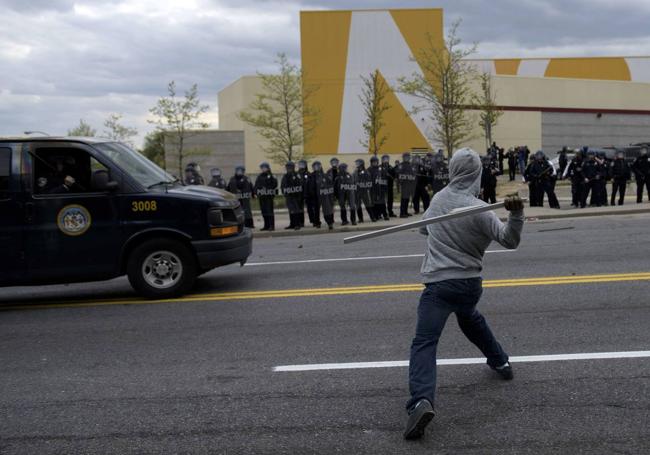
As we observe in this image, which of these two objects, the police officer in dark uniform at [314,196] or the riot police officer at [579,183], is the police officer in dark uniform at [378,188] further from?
the riot police officer at [579,183]

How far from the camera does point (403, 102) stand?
1866 inches

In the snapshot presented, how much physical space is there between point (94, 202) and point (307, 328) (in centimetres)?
347

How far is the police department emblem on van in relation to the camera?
29.8 ft

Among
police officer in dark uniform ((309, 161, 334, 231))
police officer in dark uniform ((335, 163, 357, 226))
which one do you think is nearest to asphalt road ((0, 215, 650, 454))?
police officer in dark uniform ((309, 161, 334, 231))

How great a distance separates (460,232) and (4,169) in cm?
655

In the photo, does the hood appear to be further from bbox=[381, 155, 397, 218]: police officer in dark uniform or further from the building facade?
the building facade

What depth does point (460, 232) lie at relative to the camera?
4750 millimetres

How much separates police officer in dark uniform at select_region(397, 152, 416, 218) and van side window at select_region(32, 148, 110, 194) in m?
13.8

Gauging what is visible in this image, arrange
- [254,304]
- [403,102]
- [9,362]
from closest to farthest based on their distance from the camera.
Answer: [9,362]
[254,304]
[403,102]

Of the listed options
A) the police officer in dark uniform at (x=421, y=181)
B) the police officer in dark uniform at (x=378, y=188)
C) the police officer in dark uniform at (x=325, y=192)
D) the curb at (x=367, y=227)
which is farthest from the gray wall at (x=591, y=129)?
the police officer in dark uniform at (x=325, y=192)

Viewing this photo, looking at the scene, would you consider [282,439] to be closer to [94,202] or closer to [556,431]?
[556,431]

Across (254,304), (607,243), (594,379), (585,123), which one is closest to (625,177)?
(607,243)

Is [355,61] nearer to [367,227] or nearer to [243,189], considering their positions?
[243,189]

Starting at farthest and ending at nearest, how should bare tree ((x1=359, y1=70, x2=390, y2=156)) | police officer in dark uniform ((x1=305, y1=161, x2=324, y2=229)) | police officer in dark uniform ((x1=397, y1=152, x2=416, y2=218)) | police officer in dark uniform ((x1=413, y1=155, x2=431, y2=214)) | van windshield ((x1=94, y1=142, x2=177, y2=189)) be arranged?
bare tree ((x1=359, y1=70, x2=390, y2=156))
police officer in dark uniform ((x1=413, y1=155, x2=431, y2=214))
police officer in dark uniform ((x1=397, y1=152, x2=416, y2=218))
police officer in dark uniform ((x1=305, y1=161, x2=324, y2=229))
van windshield ((x1=94, y1=142, x2=177, y2=189))
